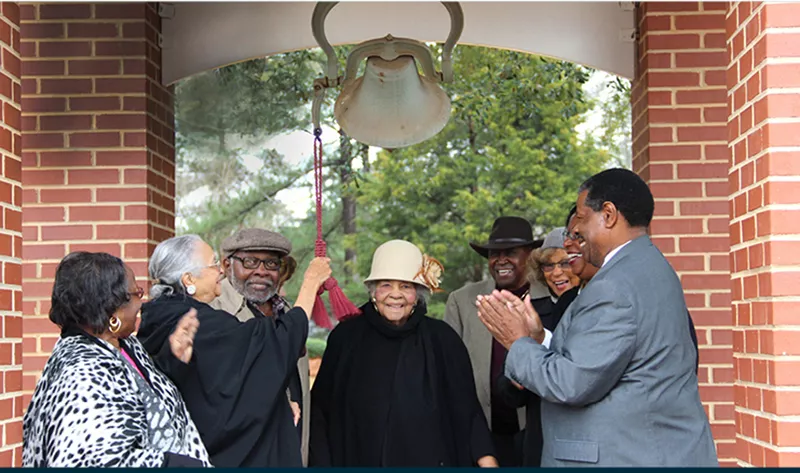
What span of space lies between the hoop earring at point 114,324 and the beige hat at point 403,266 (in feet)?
6.01

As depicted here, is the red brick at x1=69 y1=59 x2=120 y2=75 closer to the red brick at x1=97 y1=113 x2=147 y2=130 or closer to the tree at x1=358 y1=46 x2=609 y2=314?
the red brick at x1=97 y1=113 x2=147 y2=130

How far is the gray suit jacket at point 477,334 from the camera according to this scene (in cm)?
538

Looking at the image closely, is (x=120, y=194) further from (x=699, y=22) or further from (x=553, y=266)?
(x=699, y=22)

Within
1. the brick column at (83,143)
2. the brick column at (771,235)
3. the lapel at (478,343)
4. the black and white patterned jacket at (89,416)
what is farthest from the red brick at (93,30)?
the brick column at (771,235)

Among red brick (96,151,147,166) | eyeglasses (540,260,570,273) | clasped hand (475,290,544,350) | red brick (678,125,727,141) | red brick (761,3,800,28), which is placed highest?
red brick (761,3,800,28)

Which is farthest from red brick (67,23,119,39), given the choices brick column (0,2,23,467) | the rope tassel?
brick column (0,2,23,467)

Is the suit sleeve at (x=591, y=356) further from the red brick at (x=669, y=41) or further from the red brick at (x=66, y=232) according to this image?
the red brick at (x=66, y=232)

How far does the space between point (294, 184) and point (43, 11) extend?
15.8 m

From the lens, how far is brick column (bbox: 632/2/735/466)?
5129 mm

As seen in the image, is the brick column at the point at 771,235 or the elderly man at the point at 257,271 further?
the elderly man at the point at 257,271

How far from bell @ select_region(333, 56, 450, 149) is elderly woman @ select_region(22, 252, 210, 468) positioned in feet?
5.87

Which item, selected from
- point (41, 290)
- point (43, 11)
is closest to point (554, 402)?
point (41, 290)

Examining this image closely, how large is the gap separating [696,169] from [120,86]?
3252 mm

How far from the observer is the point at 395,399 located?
4.72 meters
